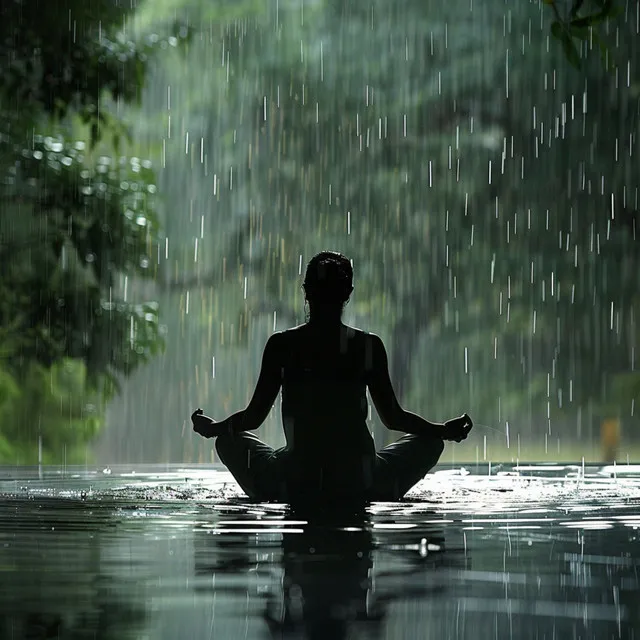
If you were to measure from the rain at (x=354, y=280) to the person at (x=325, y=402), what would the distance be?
225 mm

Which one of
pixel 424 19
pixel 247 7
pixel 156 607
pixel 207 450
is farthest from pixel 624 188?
pixel 207 450

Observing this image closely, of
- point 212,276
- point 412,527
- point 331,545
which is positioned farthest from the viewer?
point 212,276

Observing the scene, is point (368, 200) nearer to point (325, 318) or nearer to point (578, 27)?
point (325, 318)

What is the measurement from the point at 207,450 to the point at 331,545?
38.1 metres

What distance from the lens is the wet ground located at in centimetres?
321

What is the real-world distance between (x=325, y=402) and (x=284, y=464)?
37 cm

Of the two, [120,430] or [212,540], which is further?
[120,430]

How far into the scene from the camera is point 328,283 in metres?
6.65

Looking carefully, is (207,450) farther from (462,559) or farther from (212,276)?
(462,559)

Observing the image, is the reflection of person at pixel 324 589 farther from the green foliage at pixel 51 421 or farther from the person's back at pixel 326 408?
the green foliage at pixel 51 421

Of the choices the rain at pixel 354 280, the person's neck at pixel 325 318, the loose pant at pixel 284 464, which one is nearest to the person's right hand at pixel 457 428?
the loose pant at pixel 284 464

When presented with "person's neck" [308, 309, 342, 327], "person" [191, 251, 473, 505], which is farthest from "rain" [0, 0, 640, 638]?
"person's neck" [308, 309, 342, 327]

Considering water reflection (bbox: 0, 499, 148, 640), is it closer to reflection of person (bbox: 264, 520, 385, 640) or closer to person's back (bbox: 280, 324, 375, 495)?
reflection of person (bbox: 264, 520, 385, 640)

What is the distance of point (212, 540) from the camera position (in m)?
5.39
